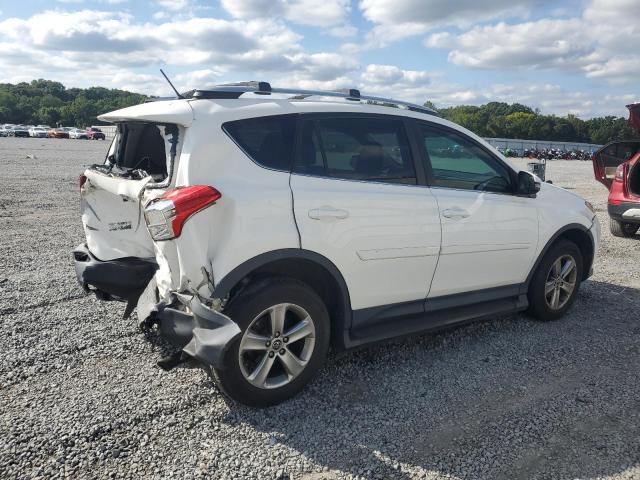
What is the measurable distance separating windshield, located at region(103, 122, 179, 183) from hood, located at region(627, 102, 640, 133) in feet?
25.4

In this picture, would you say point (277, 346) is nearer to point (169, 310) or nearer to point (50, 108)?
point (169, 310)

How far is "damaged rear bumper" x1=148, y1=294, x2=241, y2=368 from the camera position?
2895 mm

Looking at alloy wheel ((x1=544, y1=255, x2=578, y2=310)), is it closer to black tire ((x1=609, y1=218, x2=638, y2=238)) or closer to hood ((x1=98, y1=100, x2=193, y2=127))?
hood ((x1=98, y1=100, x2=193, y2=127))

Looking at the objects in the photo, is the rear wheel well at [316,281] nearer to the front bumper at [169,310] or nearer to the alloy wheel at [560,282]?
the front bumper at [169,310]

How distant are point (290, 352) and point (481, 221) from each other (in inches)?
74.8

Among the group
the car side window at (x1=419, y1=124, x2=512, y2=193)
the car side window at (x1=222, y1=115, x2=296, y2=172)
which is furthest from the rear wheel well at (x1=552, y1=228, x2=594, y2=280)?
the car side window at (x1=222, y1=115, x2=296, y2=172)

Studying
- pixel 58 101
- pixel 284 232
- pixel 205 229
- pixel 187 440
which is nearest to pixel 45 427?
pixel 187 440

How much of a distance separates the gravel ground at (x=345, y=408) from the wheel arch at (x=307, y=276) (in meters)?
0.49

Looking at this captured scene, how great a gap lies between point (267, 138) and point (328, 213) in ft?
2.01

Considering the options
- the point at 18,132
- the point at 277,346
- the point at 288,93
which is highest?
the point at 288,93

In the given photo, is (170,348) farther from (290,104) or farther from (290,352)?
(290,104)

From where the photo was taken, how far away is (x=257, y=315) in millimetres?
3104

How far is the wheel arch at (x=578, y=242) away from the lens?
4.73m

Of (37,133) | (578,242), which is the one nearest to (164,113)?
(578,242)
